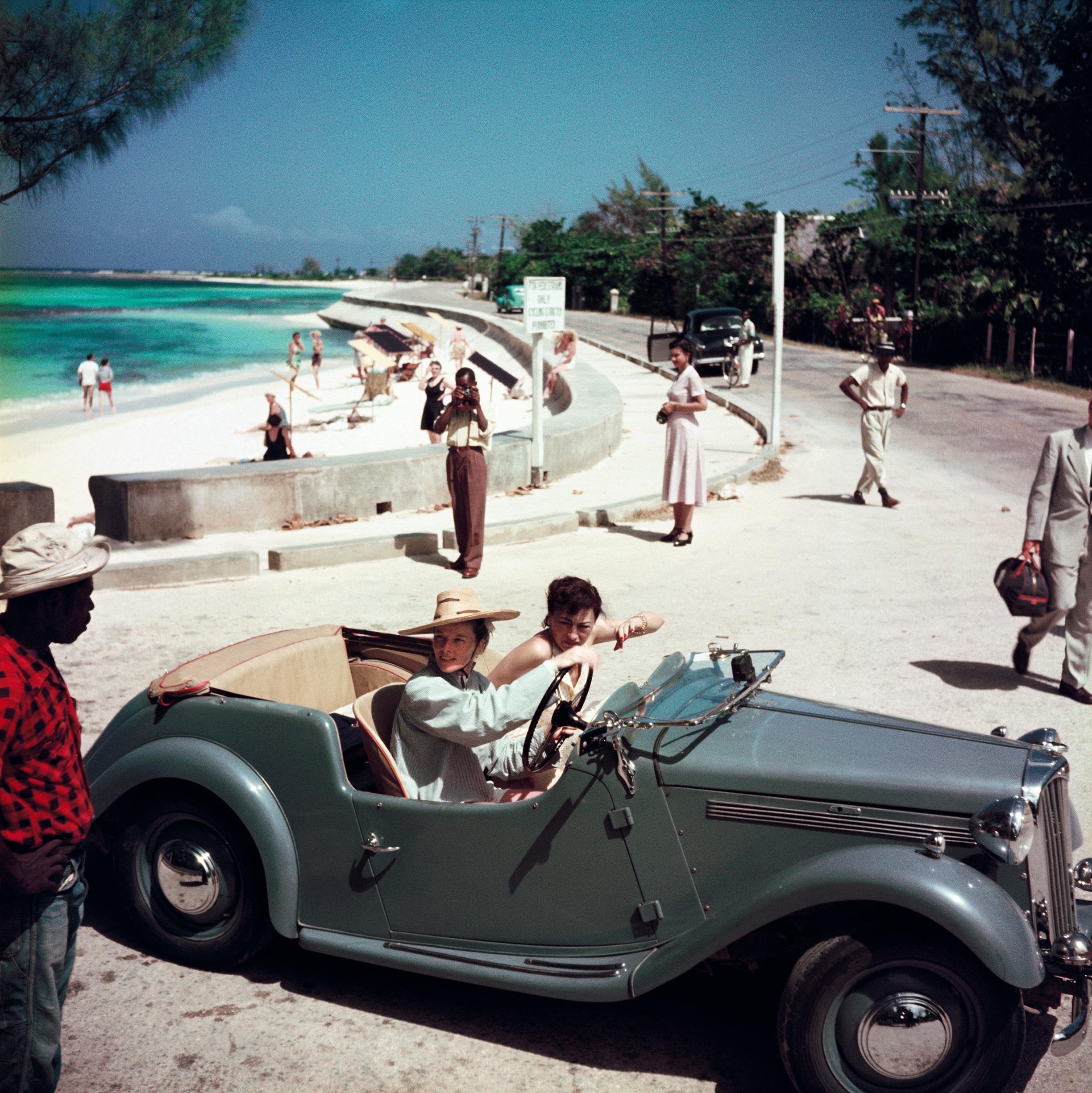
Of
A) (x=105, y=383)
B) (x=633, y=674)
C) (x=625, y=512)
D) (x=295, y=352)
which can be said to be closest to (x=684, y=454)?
(x=625, y=512)

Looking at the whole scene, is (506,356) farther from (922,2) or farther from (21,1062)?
(21,1062)

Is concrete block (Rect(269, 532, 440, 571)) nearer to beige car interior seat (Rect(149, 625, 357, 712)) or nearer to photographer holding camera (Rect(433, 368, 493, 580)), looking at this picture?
photographer holding camera (Rect(433, 368, 493, 580))

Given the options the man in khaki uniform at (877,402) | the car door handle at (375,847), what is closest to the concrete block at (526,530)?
the man in khaki uniform at (877,402)

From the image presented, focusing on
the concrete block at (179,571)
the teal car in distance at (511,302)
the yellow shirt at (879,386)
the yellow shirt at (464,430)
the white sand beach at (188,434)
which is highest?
the teal car in distance at (511,302)

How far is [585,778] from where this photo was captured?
3.31 metres

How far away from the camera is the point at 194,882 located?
3.99 m

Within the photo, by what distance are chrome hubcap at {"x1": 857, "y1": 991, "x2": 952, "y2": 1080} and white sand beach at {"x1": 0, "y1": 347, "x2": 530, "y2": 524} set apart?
12.8 metres

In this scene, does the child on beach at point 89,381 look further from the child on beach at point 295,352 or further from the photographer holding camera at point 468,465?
the photographer holding camera at point 468,465

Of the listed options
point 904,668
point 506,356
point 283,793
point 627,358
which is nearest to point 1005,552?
point 904,668

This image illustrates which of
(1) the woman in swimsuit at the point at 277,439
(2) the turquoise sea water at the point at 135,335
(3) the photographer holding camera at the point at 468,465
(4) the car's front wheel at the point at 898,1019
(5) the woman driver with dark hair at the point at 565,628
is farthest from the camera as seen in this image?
(2) the turquoise sea water at the point at 135,335

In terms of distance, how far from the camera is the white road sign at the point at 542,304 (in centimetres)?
1409

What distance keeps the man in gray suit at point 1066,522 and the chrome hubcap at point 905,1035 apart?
3854mm

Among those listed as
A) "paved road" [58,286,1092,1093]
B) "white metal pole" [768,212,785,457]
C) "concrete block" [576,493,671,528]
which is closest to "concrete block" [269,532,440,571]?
"paved road" [58,286,1092,1093]

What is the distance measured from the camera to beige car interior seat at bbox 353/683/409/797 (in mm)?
3711
